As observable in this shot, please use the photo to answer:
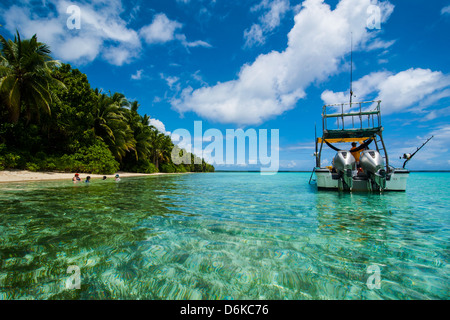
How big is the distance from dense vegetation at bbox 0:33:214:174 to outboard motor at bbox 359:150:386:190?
24673 mm

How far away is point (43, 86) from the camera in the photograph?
1739 centimetres

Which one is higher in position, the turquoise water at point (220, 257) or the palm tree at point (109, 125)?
the palm tree at point (109, 125)

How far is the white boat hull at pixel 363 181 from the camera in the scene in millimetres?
10180

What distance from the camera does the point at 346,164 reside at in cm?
993

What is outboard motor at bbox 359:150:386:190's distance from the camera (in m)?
9.57

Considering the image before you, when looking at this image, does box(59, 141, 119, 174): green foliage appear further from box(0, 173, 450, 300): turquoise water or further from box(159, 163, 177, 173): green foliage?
box(159, 163, 177, 173): green foliage

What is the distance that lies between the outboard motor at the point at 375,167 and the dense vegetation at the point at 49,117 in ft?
80.9

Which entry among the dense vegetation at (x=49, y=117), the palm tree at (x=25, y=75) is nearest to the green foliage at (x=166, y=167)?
the dense vegetation at (x=49, y=117)

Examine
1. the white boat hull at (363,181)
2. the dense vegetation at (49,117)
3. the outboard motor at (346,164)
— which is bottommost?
the white boat hull at (363,181)

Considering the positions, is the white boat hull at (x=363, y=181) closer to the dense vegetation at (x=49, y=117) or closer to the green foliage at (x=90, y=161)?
the dense vegetation at (x=49, y=117)

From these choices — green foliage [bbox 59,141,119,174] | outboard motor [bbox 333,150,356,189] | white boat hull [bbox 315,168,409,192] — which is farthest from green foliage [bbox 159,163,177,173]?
outboard motor [bbox 333,150,356,189]

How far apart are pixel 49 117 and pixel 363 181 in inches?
1091
